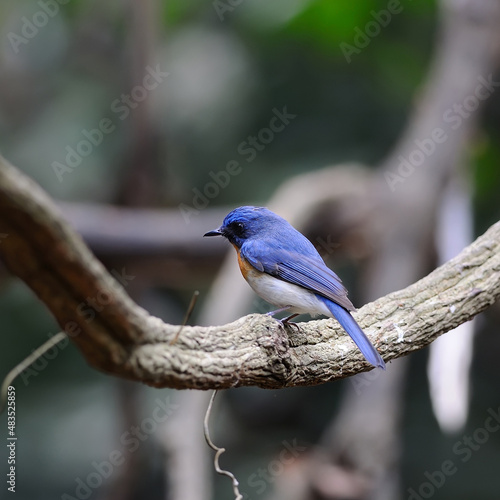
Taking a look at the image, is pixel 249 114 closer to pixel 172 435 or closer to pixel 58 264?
pixel 172 435

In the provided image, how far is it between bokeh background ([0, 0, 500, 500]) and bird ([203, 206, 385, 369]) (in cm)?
139

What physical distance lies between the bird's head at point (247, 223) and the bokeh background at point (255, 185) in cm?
132

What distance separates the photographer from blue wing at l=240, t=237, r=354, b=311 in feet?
8.31

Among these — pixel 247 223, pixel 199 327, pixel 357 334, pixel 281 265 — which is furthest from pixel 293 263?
pixel 199 327

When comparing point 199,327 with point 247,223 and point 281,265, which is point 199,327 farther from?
point 247,223

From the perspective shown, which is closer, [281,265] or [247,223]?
[281,265]

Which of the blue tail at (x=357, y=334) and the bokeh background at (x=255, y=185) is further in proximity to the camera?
the bokeh background at (x=255, y=185)

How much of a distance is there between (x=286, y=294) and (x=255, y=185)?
3455 millimetres

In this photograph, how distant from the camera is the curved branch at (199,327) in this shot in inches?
44.5

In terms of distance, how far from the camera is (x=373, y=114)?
632 cm

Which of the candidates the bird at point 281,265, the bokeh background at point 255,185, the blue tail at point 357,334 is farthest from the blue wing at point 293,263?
the bokeh background at point 255,185

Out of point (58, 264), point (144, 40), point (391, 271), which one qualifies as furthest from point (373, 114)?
point (58, 264)

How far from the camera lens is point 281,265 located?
8.68 feet

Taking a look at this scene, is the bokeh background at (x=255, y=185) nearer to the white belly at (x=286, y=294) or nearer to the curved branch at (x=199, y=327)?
the white belly at (x=286, y=294)
